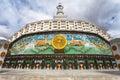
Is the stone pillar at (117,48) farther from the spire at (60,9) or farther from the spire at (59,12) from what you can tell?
the spire at (60,9)

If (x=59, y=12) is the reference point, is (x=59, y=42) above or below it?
below

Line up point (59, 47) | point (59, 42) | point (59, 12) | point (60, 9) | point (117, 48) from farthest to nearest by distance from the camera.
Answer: point (60, 9) → point (59, 12) → point (59, 42) → point (59, 47) → point (117, 48)

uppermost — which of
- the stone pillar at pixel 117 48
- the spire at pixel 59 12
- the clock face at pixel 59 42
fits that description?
the spire at pixel 59 12

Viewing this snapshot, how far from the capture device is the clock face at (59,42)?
2513 centimetres

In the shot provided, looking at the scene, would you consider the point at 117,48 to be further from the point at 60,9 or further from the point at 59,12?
the point at 60,9

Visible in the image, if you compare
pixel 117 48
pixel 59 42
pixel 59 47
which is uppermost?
pixel 59 42

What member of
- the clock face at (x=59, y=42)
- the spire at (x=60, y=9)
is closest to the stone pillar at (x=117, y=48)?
the clock face at (x=59, y=42)

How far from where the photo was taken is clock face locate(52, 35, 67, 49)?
989 inches

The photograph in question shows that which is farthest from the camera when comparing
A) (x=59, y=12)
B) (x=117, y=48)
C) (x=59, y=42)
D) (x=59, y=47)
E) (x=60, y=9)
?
(x=60, y=9)

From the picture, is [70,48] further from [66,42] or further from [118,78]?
[118,78]

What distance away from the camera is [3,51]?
13578 millimetres

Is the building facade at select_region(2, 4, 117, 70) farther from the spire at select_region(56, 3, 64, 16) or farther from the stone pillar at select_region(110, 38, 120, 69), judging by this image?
the stone pillar at select_region(110, 38, 120, 69)

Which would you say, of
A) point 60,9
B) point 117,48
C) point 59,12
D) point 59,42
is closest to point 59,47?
point 59,42

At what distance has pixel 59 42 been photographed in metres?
25.6
